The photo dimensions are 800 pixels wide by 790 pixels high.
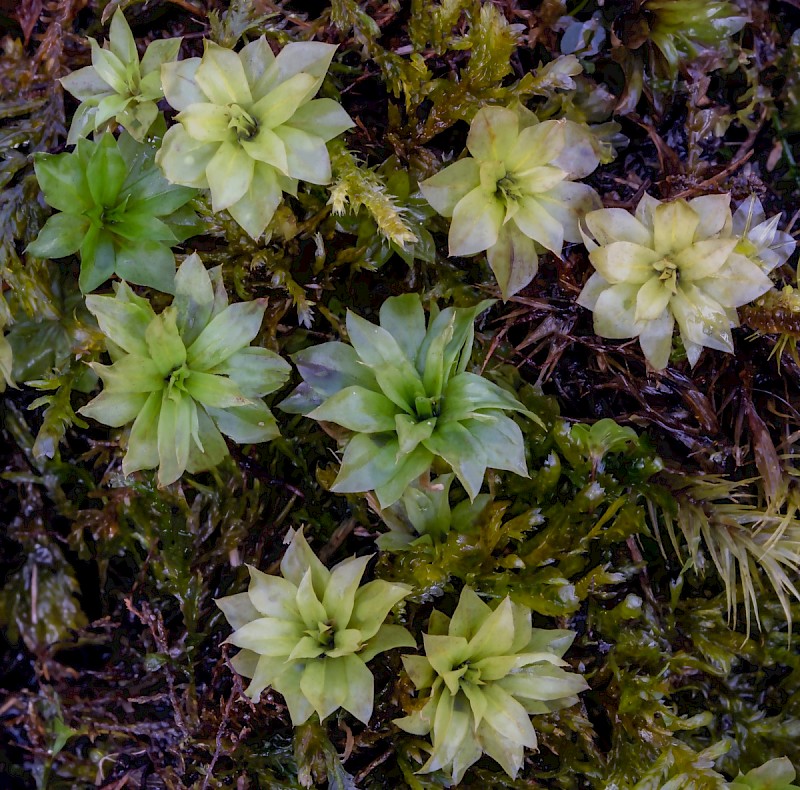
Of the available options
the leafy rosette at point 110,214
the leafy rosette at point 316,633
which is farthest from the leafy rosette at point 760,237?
the leafy rosette at point 110,214

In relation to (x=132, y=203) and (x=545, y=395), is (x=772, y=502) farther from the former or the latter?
(x=132, y=203)

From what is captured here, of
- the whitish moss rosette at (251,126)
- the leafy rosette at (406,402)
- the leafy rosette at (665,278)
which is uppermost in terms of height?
the whitish moss rosette at (251,126)

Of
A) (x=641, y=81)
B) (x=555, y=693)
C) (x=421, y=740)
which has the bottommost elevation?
(x=421, y=740)

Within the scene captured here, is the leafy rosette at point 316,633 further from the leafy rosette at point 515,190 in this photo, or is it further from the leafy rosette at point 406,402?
the leafy rosette at point 515,190

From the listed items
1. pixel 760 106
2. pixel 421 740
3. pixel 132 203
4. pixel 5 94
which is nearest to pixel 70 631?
pixel 421 740

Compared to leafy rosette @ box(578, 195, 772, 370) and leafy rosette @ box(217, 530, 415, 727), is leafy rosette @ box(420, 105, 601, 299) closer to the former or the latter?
leafy rosette @ box(578, 195, 772, 370)
